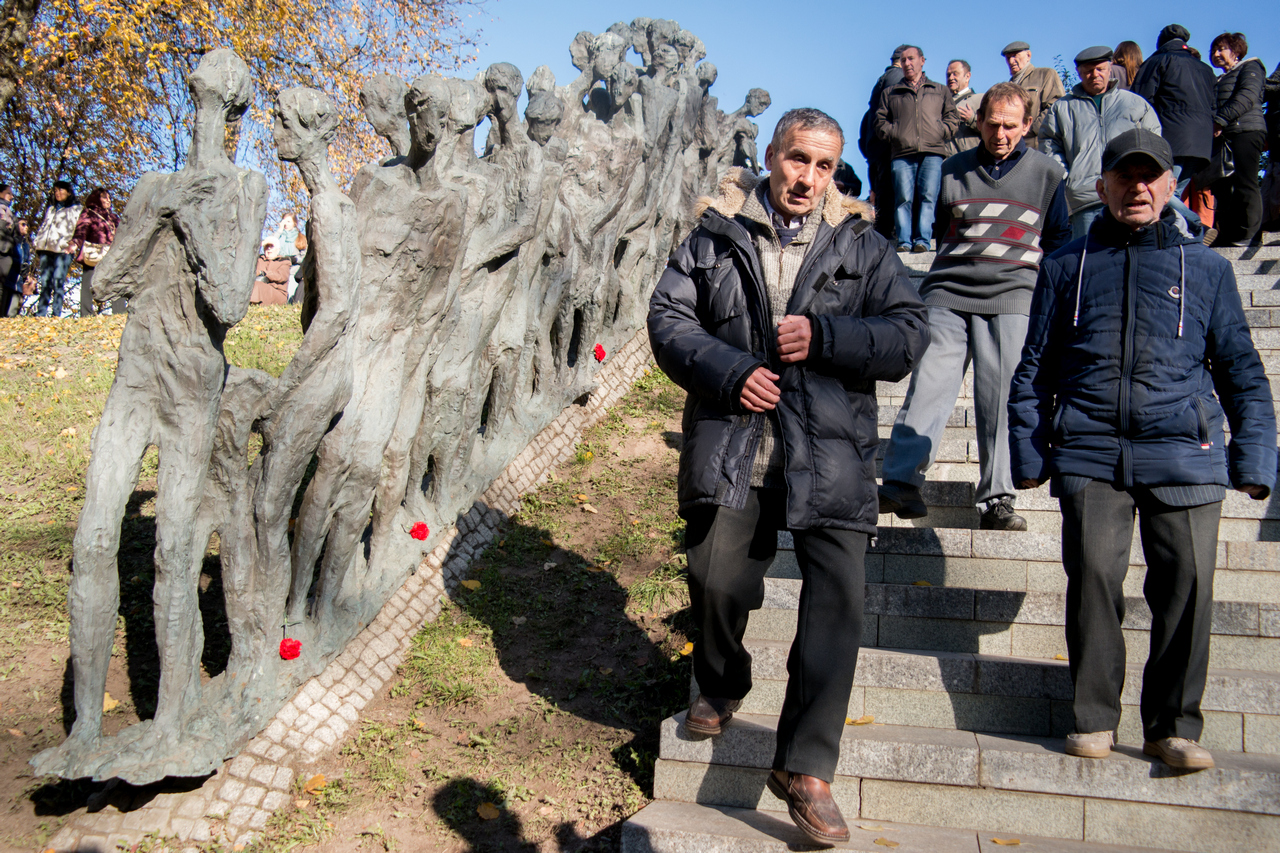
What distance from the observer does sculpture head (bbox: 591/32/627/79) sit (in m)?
9.18

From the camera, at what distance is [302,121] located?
13.0 ft

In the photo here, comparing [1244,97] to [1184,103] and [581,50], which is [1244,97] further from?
[581,50]

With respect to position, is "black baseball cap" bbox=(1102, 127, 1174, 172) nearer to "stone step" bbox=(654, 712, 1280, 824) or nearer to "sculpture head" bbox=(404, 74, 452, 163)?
"stone step" bbox=(654, 712, 1280, 824)

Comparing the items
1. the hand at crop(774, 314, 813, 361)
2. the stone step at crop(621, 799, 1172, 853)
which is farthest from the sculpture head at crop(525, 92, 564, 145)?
the stone step at crop(621, 799, 1172, 853)

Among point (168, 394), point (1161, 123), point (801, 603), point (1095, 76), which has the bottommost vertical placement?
point (801, 603)

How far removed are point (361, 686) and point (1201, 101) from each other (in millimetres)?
7154

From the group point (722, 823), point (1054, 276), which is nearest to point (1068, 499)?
point (1054, 276)

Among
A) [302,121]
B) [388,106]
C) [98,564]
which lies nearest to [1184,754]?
[98,564]

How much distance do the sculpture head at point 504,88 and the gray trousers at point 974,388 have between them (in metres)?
3.10

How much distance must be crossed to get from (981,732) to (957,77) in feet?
26.9

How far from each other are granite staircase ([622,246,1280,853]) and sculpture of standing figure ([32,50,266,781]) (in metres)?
1.84

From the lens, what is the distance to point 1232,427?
10.1 feet

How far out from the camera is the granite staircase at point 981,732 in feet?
9.75

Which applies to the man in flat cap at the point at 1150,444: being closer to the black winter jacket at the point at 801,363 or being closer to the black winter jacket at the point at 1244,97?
the black winter jacket at the point at 801,363
